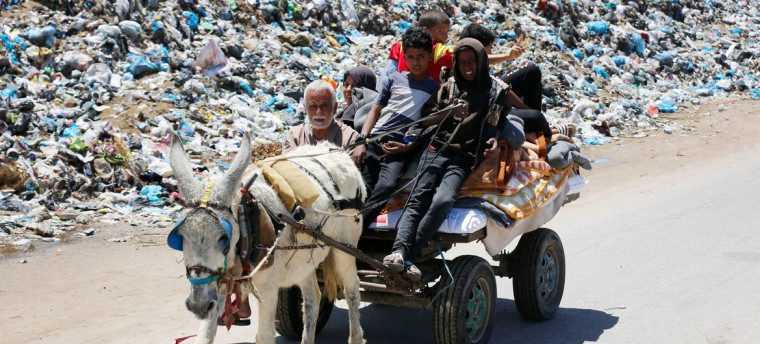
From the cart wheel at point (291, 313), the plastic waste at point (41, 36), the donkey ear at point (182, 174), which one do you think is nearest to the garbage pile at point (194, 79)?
the plastic waste at point (41, 36)

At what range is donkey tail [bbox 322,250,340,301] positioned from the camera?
5.49 metres

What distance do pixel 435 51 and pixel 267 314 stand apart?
2.26 meters

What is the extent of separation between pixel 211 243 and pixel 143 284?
376cm

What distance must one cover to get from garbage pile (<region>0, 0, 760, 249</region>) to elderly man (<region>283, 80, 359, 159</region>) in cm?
240

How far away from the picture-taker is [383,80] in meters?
6.18

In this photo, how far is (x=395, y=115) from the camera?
19.8 ft

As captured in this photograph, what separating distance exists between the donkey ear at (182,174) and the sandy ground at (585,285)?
217 centimetres

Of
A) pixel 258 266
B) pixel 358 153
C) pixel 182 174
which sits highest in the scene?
pixel 182 174

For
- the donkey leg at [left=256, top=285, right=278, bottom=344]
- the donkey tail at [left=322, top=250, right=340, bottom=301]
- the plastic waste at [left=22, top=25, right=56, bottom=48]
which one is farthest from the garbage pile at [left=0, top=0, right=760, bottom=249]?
the donkey leg at [left=256, top=285, right=278, bottom=344]

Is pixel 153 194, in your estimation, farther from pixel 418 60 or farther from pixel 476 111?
pixel 476 111

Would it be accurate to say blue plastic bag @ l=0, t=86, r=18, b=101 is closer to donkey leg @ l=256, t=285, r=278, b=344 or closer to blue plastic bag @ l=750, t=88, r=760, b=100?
donkey leg @ l=256, t=285, r=278, b=344

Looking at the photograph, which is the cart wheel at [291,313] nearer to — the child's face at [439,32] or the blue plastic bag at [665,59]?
the child's face at [439,32]

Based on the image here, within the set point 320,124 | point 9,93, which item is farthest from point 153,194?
point 320,124

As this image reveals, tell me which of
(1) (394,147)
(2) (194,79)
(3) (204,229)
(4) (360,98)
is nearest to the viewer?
(3) (204,229)
